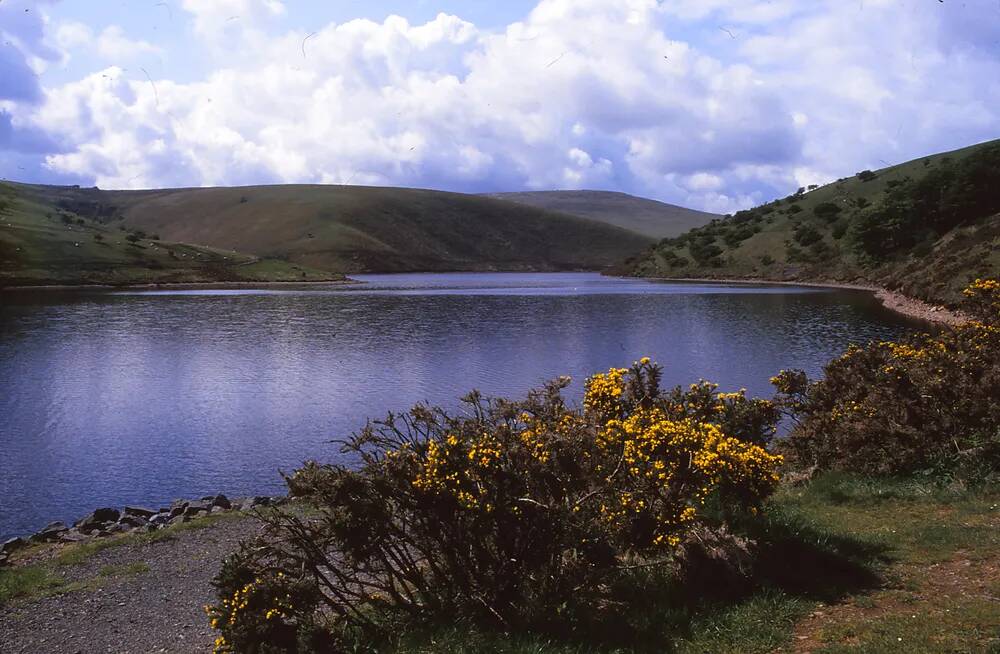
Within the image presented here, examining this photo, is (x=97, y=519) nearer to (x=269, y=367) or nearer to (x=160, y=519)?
(x=160, y=519)

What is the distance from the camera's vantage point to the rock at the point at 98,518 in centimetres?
1953

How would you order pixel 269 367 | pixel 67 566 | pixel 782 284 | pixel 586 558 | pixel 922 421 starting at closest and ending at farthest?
1. pixel 586 558
2. pixel 922 421
3. pixel 67 566
4. pixel 269 367
5. pixel 782 284

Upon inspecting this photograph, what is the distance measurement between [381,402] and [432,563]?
24921 millimetres

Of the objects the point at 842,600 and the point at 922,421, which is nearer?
the point at 842,600

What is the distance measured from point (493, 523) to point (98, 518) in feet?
49.7

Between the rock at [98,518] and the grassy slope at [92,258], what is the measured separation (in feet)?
379

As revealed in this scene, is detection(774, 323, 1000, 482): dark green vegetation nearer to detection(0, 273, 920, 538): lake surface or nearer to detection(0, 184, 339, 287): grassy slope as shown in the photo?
detection(0, 273, 920, 538): lake surface

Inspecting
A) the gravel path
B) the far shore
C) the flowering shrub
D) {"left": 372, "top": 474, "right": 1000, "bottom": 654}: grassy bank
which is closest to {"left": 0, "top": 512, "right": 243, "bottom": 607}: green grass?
the gravel path

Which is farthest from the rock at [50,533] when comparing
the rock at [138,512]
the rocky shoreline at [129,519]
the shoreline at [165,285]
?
the shoreline at [165,285]

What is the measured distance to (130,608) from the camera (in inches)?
562

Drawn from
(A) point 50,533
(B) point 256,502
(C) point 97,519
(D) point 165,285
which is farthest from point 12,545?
(D) point 165,285

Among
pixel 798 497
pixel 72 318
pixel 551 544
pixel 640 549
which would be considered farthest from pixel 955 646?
pixel 72 318

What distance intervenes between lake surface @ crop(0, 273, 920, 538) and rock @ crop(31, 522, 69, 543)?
1.27 m

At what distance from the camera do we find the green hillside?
8162 centimetres
